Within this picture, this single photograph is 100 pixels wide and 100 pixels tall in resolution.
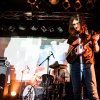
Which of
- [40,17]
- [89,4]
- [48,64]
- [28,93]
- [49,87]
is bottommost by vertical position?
[28,93]

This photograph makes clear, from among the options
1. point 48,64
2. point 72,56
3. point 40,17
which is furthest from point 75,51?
point 40,17

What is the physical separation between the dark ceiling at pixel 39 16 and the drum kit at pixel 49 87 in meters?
0.80

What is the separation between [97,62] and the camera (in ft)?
15.0

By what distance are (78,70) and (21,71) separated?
1.23 metres

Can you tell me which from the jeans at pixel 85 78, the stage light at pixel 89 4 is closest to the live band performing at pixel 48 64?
the jeans at pixel 85 78

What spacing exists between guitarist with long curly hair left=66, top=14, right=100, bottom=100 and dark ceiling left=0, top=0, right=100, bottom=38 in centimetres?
79

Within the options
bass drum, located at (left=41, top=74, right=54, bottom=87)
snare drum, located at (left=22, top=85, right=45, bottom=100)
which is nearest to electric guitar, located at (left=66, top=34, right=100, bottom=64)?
bass drum, located at (left=41, top=74, right=54, bottom=87)

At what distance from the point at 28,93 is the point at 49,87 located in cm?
40

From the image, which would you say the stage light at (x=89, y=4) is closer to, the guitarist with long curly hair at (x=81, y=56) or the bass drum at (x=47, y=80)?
the guitarist with long curly hair at (x=81, y=56)

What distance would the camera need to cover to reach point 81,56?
380 cm

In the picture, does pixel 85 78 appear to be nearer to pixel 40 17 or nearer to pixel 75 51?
pixel 75 51

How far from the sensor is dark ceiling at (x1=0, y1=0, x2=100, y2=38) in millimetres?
4859

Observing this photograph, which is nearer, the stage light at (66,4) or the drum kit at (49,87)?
the drum kit at (49,87)

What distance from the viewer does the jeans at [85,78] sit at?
3.48 metres
